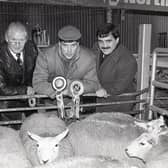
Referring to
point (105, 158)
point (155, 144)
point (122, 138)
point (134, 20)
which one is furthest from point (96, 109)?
point (134, 20)

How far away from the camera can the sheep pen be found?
101 inches

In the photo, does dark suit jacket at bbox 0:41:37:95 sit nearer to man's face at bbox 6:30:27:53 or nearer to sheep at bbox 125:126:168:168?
man's face at bbox 6:30:27:53

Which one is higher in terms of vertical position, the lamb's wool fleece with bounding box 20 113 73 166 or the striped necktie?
the striped necktie

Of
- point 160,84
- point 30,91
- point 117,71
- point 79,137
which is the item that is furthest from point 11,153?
point 160,84

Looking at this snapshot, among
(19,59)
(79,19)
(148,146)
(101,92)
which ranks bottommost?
(148,146)

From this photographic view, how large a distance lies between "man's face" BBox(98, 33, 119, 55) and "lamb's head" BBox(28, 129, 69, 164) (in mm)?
1201

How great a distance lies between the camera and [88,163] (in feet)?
7.00

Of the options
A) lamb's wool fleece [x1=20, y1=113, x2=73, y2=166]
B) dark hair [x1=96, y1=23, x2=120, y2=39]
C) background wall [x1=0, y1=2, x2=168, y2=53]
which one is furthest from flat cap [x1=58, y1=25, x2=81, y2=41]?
background wall [x1=0, y1=2, x2=168, y2=53]

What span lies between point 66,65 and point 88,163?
135 centimetres

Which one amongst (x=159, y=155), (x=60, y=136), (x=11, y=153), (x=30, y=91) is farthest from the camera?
(x=30, y=91)

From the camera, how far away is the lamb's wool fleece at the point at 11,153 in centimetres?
239

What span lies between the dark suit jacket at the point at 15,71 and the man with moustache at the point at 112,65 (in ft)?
2.51

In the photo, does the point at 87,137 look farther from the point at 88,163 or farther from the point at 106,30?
the point at 106,30

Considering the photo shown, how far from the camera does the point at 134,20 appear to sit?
26.3 ft
